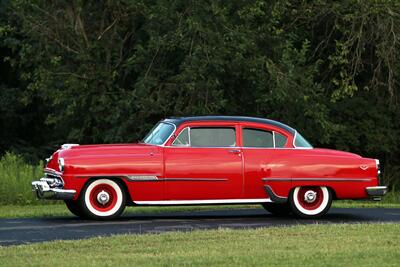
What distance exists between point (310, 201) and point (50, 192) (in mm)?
4073

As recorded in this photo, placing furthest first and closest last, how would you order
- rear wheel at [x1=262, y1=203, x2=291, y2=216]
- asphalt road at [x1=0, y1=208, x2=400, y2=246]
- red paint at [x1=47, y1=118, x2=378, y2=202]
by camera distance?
rear wheel at [x1=262, y1=203, x2=291, y2=216] < red paint at [x1=47, y1=118, x2=378, y2=202] < asphalt road at [x1=0, y1=208, x2=400, y2=246]

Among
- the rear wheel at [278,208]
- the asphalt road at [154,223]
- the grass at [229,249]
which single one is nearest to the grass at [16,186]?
the asphalt road at [154,223]

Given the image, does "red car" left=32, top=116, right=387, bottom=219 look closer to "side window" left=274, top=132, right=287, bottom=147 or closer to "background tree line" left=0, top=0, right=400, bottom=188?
"side window" left=274, top=132, right=287, bottom=147

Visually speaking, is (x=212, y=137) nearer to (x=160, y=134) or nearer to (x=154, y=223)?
(x=160, y=134)

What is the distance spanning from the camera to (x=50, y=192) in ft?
54.3

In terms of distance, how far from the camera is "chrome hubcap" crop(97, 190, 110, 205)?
16.6 m

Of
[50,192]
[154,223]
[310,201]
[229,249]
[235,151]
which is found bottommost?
[229,249]

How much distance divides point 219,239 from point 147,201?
3.17 m

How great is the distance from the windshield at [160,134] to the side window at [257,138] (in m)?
1.18

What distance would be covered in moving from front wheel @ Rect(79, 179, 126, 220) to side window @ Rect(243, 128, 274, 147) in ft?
7.12

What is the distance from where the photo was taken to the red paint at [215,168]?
16.5 meters

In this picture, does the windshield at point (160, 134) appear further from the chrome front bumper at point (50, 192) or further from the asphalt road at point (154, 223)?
the chrome front bumper at point (50, 192)

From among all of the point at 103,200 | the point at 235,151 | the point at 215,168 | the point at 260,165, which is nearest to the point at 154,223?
the point at 103,200

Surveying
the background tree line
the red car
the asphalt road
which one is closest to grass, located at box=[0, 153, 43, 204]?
the asphalt road
